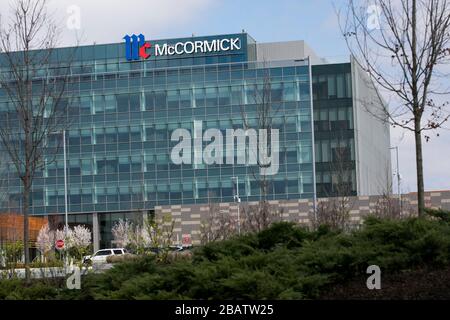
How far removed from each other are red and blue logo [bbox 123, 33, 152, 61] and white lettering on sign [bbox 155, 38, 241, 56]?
4.10 feet

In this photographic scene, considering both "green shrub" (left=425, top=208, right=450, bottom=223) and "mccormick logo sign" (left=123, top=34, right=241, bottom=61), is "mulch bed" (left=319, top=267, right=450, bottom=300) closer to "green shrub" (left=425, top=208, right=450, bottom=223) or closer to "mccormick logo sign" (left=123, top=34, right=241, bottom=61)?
"green shrub" (left=425, top=208, right=450, bottom=223)

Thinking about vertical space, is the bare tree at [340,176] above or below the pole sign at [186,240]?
above

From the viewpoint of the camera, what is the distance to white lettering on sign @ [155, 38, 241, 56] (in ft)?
272

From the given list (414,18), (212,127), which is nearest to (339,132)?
(212,127)

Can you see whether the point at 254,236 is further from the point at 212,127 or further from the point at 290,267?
the point at 212,127

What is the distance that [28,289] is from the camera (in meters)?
12.8

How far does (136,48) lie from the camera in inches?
3282

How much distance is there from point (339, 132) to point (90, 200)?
25.9m
